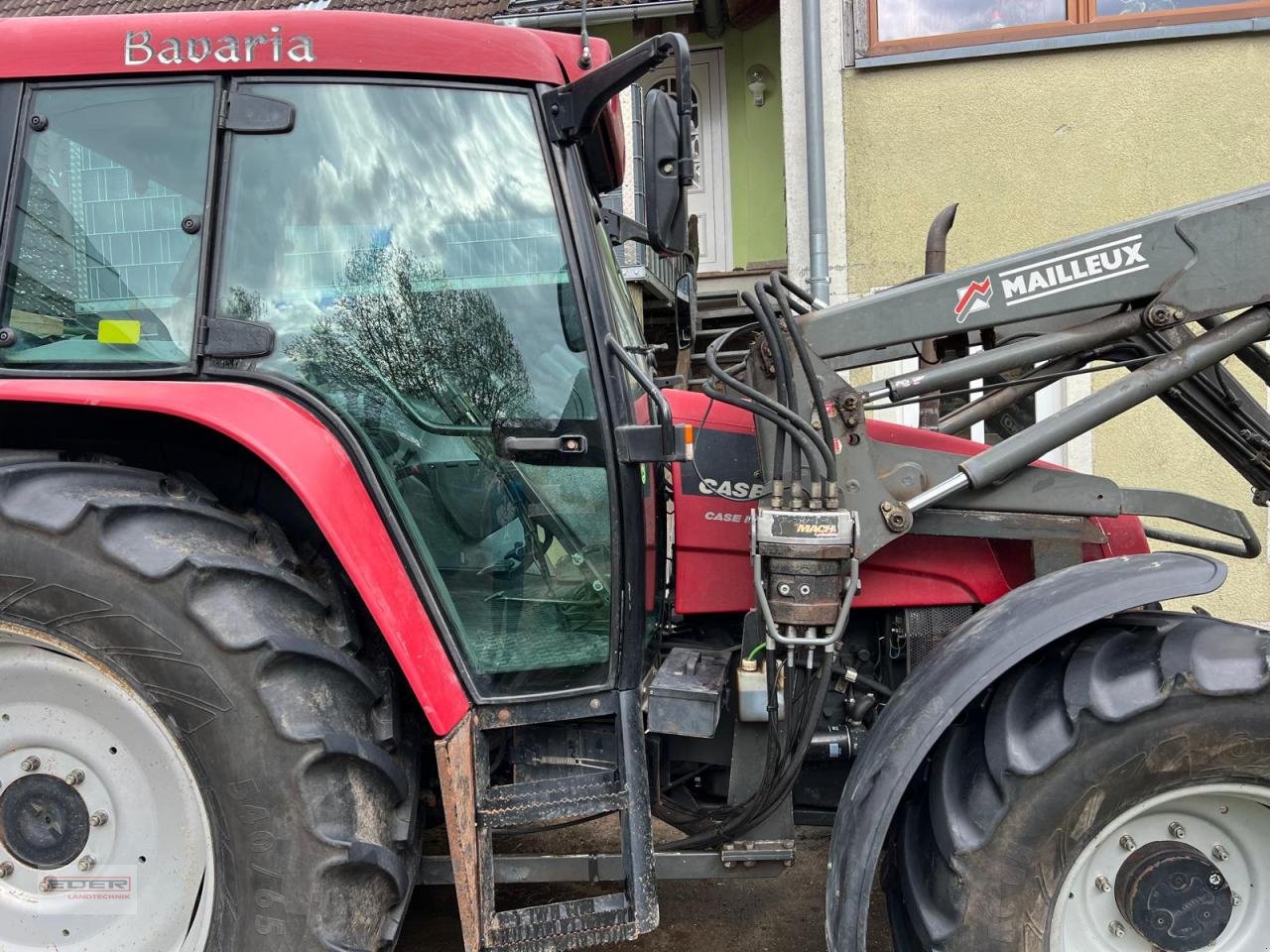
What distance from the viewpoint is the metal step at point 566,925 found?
6.24ft

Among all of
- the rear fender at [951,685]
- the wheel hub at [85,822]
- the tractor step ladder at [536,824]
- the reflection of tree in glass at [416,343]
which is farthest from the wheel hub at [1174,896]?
the wheel hub at [85,822]

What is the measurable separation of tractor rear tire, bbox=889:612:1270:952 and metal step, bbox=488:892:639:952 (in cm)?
62

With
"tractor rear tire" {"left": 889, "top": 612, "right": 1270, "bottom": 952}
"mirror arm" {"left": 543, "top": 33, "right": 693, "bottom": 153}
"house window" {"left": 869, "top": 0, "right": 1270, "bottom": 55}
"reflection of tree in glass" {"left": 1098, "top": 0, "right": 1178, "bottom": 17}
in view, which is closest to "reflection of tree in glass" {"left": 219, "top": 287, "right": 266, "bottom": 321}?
"mirror arm" {"left": 543, "top": 33, "right": 693, "bottom": 153}

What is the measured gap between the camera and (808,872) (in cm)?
298

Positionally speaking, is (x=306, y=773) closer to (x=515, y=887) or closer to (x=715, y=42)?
(x=515, y=887)

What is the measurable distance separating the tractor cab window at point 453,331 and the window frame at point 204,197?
50mm

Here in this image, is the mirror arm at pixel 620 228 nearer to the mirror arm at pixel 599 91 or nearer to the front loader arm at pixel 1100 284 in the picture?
the mirror arm at pixel 599 91

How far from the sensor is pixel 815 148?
242 inches

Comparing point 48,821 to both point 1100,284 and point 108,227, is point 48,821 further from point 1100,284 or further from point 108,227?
point 1100,284

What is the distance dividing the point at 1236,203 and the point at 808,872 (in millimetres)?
2251

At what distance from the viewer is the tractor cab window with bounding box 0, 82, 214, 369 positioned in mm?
1932

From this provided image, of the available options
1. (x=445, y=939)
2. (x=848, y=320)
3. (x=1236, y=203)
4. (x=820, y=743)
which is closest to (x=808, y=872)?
(x=820, y=743)

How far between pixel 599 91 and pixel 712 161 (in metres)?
8.25

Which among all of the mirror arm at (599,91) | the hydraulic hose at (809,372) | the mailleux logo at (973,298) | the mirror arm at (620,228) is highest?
the mirror arm at (620,228)
